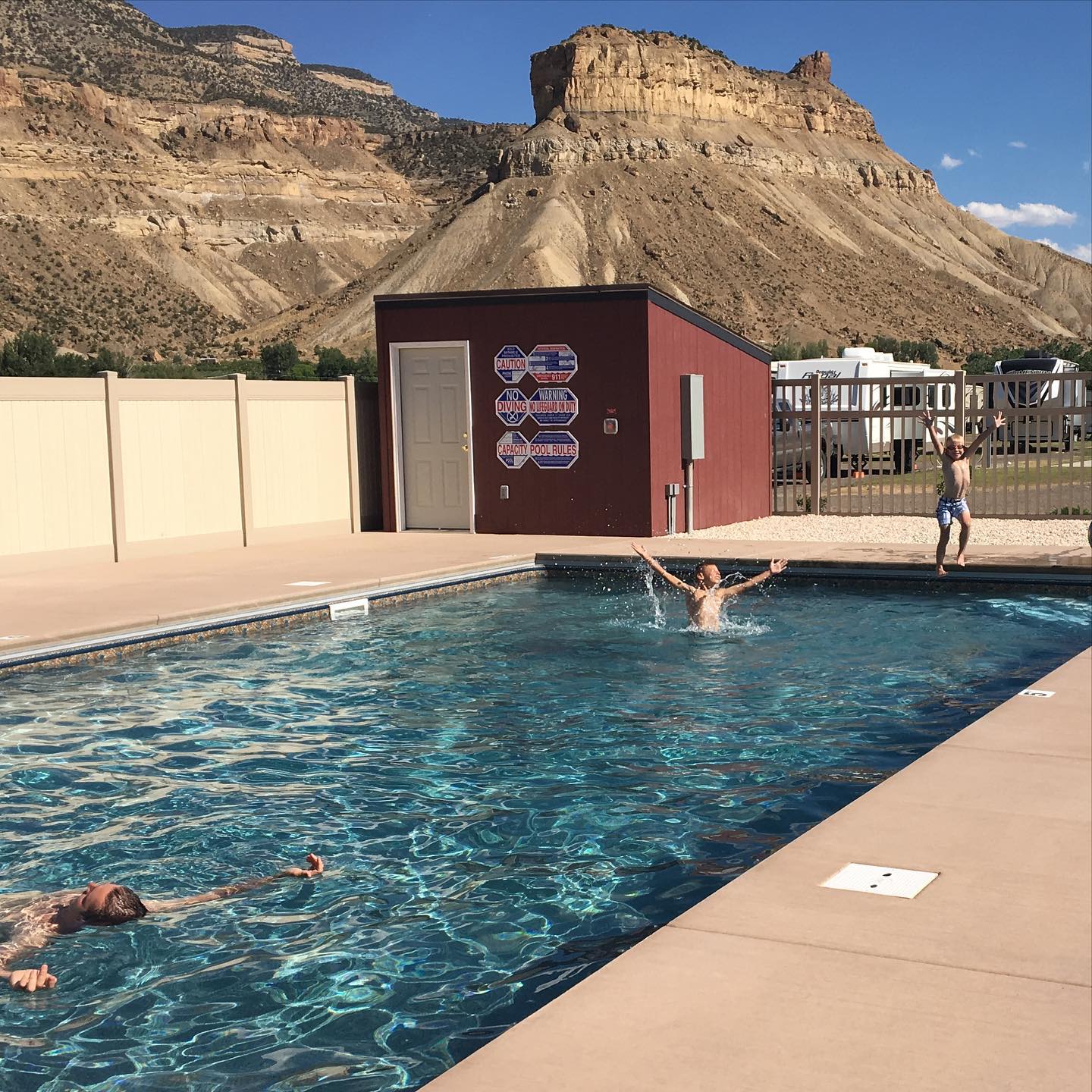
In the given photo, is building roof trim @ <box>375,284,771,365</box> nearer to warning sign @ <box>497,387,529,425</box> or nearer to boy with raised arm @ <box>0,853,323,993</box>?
warning sign @ <box>497,387,529,425</box>

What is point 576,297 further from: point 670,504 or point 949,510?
point 949,510

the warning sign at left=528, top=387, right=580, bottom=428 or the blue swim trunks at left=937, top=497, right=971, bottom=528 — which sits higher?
the warning sign at left=528, top=387, right=580, bottom=428

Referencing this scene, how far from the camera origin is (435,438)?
19.1 meters

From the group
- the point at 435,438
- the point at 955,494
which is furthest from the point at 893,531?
the point at 435,438

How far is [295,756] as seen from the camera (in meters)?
8.05

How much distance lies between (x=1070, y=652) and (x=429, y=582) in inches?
240

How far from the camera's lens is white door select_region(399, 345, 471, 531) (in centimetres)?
1889

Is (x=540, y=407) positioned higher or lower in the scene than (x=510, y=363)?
lower

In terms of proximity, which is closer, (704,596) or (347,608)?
(704,596)

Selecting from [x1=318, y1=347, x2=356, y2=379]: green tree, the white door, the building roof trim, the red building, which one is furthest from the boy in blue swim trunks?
[x1=318, y1=347, x2=356, y2=379]: green tree

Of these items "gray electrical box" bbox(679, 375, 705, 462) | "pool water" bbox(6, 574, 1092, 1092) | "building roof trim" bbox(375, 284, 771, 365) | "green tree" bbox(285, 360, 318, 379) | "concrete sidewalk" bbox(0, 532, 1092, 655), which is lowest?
"pool water" bbox(6, 574, 1092, 1092)

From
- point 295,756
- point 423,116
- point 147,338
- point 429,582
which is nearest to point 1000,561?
point 429,582

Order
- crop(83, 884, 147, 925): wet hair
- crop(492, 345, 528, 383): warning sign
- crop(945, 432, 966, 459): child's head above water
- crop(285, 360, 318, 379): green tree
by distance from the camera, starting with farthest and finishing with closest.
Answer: crop(285, 360, 318, 379): green tree → crop(492, 345, 528, 383): warning sign → crop(945, 432, 966, 459): child's head above water → crop(83, 884, 147, 925): wet hair

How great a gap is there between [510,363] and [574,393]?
0.97 metres
